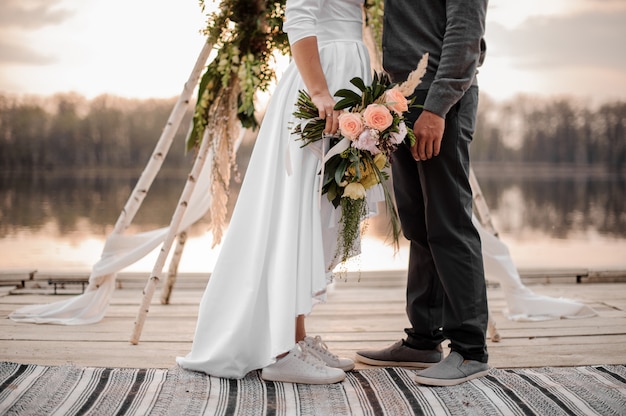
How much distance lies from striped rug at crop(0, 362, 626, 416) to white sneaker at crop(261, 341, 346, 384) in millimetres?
31

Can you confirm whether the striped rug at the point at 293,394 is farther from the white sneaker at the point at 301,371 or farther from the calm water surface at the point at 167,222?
the calm water surface at the point at 167,222

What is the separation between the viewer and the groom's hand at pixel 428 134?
7.68ft

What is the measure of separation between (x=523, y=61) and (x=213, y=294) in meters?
6.17

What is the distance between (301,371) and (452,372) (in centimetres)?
55

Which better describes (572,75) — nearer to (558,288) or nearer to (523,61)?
(523,61)

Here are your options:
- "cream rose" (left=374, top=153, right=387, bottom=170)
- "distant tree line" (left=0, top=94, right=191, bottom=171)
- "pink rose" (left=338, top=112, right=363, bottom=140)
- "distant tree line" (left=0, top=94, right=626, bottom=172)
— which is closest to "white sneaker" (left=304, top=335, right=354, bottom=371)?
"cream rose" (left=374, top=153, right=387, bottom=170)

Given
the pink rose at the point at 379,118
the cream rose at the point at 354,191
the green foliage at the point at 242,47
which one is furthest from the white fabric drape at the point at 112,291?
the pink rose at the point at 379,118

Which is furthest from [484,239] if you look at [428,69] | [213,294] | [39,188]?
[39,188]

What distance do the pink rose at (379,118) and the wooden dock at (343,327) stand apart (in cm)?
104

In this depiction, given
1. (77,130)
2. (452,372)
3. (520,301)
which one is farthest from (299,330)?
(77,130)

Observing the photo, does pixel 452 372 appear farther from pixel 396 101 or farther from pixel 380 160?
pixel 396 101

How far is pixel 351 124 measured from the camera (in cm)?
226

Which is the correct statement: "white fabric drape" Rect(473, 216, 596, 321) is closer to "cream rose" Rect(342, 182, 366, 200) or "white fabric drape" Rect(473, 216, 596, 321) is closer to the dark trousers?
the dark trousers

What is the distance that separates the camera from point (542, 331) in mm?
3322
